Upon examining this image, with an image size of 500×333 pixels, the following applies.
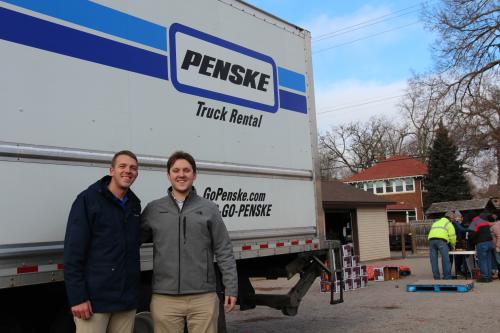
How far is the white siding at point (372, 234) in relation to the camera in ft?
78.3

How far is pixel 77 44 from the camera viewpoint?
3973 mm

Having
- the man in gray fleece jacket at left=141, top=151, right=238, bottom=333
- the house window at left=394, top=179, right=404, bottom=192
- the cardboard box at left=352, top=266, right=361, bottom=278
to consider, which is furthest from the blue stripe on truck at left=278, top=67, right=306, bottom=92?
the house window at left=394, top=179, right=404, bottom=192

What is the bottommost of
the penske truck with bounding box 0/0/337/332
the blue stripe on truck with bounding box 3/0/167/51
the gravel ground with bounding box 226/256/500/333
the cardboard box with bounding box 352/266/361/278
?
the gravel ground with bounding box 226/256/500/333

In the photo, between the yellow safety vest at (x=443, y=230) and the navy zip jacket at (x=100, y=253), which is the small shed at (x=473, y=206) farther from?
the navy zip jacket at (x=100, y=253)

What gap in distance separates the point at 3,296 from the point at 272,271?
11.0 ft

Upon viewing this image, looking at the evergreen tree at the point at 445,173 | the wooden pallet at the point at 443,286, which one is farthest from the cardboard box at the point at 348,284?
the evergreen tree at the point at 445,173

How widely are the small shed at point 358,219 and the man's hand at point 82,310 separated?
19.0 meters

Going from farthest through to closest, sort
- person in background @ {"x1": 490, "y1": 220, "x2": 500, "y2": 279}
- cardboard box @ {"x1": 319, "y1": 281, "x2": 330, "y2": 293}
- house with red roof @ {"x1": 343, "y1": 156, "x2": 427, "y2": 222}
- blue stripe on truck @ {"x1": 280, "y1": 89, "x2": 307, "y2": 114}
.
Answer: house with red roof @ {"x1": 343, "y1": 156, "x2": 427, "y2": 222} < person in background @ {"x1": 490, "y1": 220, "x2": 500, "y2": 279} < cardboard box @ {"x1": 319, "y1": 281, "x2": 330, "y2": 293} < blue stripe on truck @ {"x1": 280, "y1": 89, "x2": 307, "y2": 114}

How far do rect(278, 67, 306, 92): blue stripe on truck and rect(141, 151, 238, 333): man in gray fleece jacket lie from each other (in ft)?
8.81

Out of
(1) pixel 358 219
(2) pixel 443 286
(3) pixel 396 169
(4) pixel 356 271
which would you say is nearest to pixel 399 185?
(3) pixel 396 169

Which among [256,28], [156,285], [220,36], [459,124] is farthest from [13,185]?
[459,124]

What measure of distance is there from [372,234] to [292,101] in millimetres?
19334

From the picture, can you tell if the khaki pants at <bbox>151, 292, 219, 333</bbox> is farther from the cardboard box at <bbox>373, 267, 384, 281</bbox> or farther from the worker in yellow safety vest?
the cardboard box at <bbox>373, 267, 384, 281</bbox>

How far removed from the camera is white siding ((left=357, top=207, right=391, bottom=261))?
23859mm
